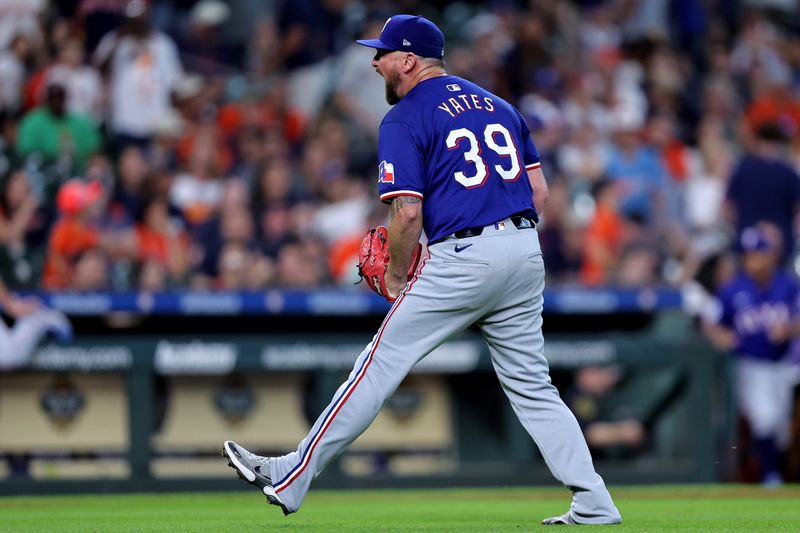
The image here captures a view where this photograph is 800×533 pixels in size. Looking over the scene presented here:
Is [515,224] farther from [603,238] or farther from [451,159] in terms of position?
[603,238]

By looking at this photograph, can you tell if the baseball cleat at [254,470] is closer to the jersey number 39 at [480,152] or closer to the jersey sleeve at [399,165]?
the jersey sleeve at [399,165]

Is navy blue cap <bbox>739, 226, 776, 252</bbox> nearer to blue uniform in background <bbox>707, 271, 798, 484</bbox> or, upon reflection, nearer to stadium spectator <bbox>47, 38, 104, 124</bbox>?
blue uniform in background <bbox>707, 271, 798, 484</bbox>

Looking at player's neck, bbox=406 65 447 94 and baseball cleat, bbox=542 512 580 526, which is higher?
player's neck, bbox=406 65 447 94

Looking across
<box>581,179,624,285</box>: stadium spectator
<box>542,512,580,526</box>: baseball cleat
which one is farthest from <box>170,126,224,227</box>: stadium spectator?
<box>542,512,580,526</box>: baseball cleat

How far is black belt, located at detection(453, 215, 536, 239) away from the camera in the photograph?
18.1 feet

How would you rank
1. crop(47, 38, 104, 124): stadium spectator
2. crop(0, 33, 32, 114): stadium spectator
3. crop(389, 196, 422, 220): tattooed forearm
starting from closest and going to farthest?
crop(389, 196, 422, 220): tattooed forearm, crop(0, 33, 32, 114): stadium spectator, crop(47, 38, 104, 124): stadium spectator

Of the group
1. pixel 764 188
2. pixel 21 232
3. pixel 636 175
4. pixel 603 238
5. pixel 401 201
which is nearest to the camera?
pixel 401 201

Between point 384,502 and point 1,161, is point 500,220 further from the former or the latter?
point 1,161

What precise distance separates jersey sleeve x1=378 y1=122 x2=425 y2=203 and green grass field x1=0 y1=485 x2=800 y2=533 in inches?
53.6

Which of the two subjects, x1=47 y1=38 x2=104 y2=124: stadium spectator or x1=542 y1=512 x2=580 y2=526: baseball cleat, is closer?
x1=542 y1=512 x2=580 y2=526: baseball cleat

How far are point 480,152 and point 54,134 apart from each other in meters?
6.77

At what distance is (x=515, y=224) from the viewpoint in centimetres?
Answer: 561

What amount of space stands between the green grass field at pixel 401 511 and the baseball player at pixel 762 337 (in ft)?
1.88

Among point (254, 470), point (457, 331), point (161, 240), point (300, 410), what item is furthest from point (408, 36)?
point (161, 240)
